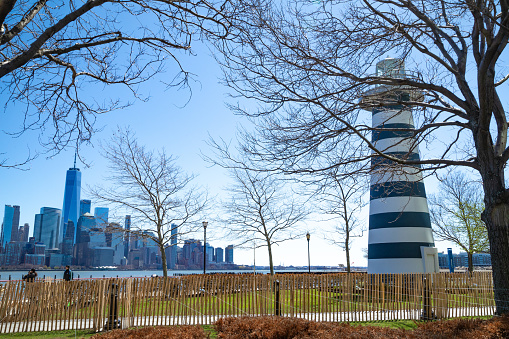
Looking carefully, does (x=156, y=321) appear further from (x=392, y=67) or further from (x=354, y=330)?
(x=392, y=67)

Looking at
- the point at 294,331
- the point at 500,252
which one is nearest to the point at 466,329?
the point at 500,252

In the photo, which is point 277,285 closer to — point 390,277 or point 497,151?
point 390,277

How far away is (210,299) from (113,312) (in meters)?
3.08

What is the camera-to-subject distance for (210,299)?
1362 centimetres

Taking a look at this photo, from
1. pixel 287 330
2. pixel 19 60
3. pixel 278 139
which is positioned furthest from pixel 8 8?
pixel 287 330

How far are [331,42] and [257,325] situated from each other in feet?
18.9

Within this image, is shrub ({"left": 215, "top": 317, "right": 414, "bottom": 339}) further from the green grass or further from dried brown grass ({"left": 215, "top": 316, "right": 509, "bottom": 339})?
the green grass

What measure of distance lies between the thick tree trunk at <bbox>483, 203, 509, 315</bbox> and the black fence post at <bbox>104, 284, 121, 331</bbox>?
988cm

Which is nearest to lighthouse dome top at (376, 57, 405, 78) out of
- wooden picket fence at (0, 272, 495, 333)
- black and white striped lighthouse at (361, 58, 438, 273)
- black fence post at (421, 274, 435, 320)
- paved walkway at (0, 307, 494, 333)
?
paved walkway at (0, 307, 494, 333)

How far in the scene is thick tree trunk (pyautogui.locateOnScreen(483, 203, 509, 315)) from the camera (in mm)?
8023

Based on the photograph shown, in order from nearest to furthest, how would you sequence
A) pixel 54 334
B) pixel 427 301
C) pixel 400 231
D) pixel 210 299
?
pixel 54 334, pixel 210 299, pixel 427 301, pixel 400 231

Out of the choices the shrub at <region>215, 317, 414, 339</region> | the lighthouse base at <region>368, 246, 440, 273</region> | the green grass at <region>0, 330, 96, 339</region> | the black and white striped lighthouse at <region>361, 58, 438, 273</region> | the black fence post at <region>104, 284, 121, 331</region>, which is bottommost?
the green grass at <region>0, 330, 96, 339</region>

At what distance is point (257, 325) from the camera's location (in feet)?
23.7

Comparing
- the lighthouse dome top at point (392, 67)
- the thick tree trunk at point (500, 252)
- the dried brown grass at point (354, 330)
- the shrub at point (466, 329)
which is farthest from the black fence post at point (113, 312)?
the thick tree trunk at point (500, 252)
